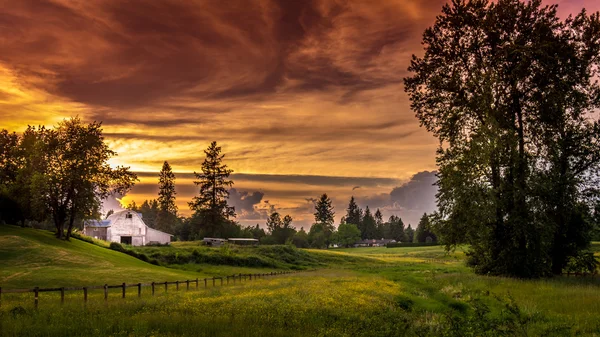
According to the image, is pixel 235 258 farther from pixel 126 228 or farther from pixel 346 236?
pixel 346 236

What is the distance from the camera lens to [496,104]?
35219 mm

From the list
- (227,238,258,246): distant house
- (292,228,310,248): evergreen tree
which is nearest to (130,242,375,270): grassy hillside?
(227,238,258,246): distant house

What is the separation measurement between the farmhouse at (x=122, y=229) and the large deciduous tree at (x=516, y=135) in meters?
83.6

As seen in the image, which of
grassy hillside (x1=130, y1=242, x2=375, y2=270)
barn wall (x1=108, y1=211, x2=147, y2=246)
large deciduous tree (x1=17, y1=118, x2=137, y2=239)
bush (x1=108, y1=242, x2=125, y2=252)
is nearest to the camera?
large deciduous tree (x1=17, y1=118, x2=137, y2=239)

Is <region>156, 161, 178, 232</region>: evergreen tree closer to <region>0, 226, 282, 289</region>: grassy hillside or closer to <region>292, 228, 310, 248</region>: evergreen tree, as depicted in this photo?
<region>292, 228, 310, 248</region>: evergreen tree

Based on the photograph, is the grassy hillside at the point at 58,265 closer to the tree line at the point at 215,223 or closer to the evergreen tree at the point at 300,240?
the tree line at the point at 215,223

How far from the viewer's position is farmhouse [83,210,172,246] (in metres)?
102

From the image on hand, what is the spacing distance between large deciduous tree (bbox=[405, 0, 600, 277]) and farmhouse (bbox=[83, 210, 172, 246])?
83.6 meters

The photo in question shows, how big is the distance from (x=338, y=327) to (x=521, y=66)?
26.4 m

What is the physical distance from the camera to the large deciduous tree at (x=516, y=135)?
32969mm

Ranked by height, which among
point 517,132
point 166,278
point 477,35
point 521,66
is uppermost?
point 477,35

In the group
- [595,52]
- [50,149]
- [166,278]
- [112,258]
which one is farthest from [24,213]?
[595,52]

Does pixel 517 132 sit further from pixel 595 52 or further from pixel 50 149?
pixel 50 149

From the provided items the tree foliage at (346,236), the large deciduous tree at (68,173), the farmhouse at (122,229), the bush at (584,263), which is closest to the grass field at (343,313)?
the bush at (584,263)
